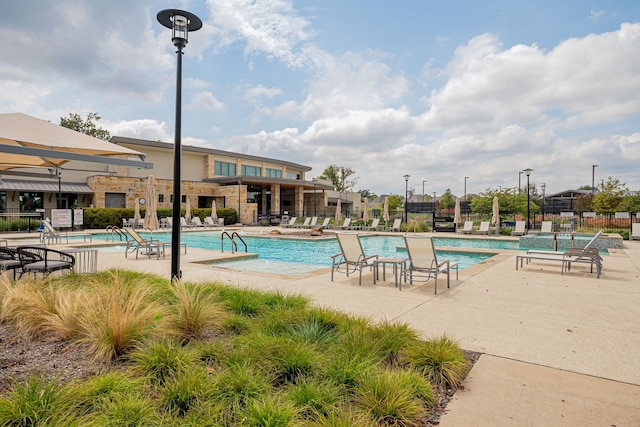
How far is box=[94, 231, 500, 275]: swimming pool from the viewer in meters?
10.4

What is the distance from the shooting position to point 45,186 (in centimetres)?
2653

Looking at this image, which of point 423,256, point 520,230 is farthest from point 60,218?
point 520,230

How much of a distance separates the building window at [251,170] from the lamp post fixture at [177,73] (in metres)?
33.9

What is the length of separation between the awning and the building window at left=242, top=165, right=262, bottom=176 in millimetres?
15224

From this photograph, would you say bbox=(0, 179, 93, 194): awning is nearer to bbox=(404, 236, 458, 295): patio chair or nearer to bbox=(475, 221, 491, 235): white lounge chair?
bbox=(475, 221, 491, 235): white lounge chair

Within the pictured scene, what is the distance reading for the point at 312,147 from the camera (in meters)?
33.2

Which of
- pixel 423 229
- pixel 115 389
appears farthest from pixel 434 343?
pixel 423 229

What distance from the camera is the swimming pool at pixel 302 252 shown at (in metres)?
10.4

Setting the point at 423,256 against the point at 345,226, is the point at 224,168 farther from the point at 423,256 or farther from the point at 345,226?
the point at 423,256

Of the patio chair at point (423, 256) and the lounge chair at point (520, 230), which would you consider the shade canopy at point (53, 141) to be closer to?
the patio chair at point (423, 256)

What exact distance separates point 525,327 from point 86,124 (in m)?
45.6

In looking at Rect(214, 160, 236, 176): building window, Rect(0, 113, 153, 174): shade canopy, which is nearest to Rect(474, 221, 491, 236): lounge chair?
Rect(0, 113, 153, 174): shade canopy

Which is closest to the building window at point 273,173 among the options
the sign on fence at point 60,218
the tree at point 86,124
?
the tree at point 86,124

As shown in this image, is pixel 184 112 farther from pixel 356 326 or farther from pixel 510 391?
pixel 510 391
